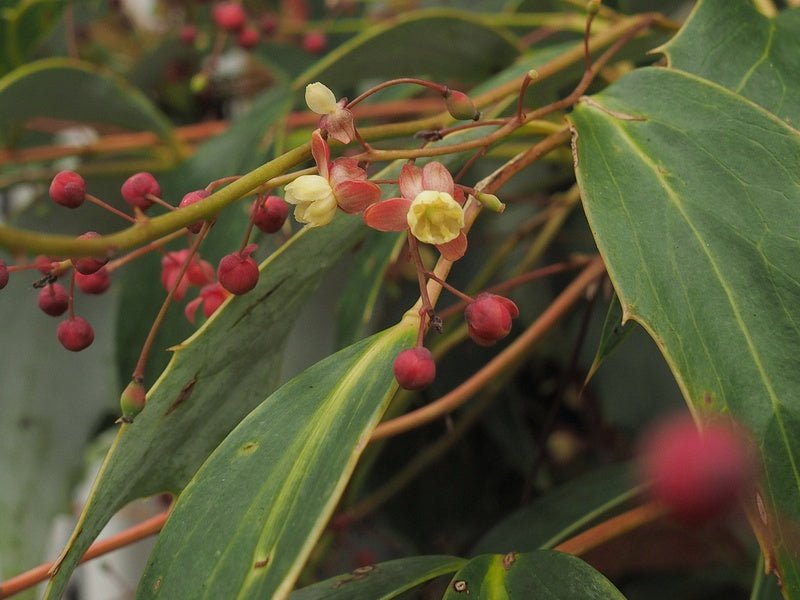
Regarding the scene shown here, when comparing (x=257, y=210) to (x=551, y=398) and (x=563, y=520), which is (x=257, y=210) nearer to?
(x=563, y=520)

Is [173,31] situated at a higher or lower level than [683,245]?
lower

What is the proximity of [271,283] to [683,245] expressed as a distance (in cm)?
19

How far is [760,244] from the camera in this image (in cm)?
37

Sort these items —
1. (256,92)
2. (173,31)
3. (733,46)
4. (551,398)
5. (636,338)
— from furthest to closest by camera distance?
(256,92)
(173,31)
(551,398)
(636,338)
(733,46)

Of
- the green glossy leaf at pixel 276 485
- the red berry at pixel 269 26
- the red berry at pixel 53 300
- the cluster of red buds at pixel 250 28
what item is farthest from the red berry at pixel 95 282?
the red berry at pixel 269 26

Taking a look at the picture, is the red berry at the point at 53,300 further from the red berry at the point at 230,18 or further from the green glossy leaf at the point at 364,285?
the red berry at the point at 230,18

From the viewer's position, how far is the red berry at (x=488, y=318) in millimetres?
371

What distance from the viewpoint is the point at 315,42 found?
36.6 inches

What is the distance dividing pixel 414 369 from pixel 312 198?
8cm

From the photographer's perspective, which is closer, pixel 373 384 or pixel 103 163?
pixel 373 384

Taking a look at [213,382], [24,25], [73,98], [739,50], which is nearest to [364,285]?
[213,382]

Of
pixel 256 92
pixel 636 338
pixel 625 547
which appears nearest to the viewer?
pixel 625 547

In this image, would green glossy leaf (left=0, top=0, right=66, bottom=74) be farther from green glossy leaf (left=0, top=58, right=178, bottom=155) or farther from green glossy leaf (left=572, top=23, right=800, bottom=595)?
green glossy leaf (left=572, top=23, right=800, bottom=595)

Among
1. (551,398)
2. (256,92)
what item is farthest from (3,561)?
(256,92)
